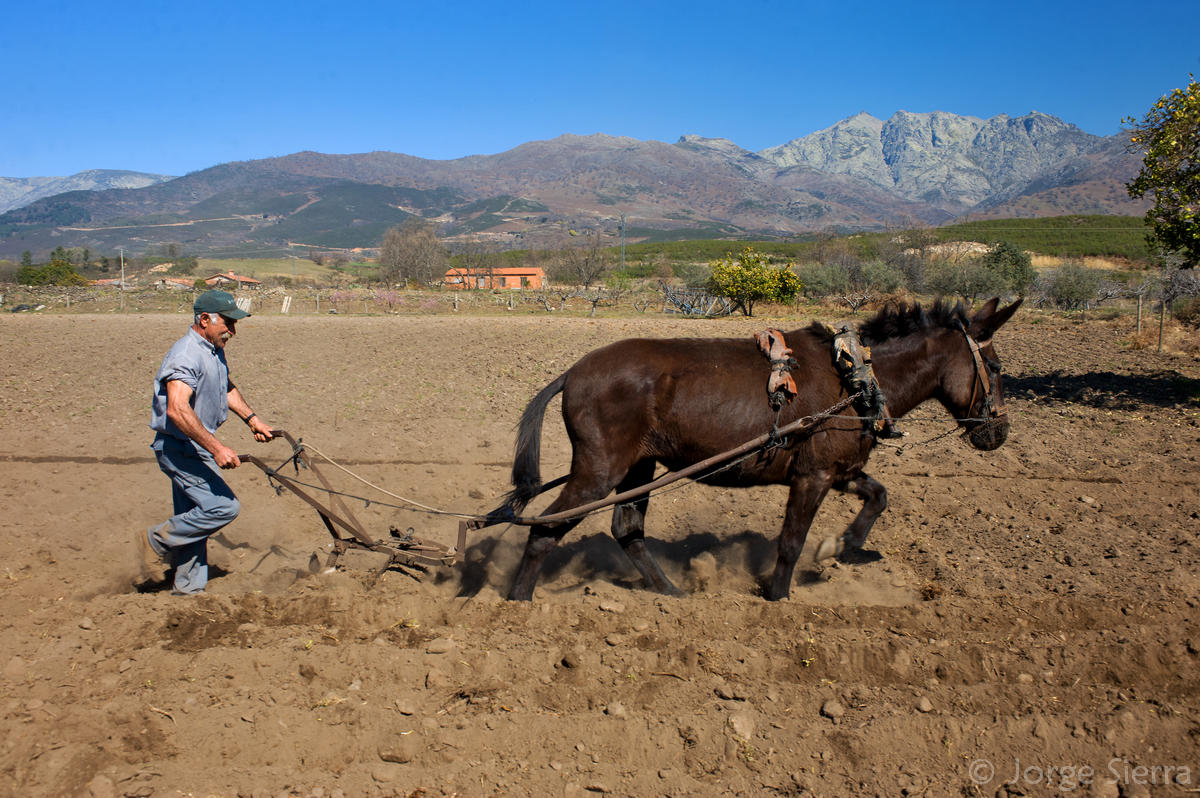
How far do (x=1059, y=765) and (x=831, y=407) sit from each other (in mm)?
2534

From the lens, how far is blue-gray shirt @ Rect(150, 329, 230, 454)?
186 inches

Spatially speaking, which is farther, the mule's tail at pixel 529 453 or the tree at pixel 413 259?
the tree at pixel 413 259

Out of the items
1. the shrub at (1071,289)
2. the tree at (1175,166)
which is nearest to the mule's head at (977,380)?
the tree at (1175,166)

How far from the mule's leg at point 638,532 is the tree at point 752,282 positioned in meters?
27.7

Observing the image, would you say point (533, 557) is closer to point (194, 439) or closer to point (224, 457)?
point (224, 457)

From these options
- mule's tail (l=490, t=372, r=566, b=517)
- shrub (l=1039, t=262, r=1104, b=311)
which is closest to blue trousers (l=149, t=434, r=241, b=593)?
mule's tail (l=490, t=372, r=566, b=517)

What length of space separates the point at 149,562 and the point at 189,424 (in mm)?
1299

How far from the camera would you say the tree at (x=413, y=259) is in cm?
7788

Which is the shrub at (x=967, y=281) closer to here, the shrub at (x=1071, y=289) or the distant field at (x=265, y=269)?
the shrub at (x=1071, y=289)

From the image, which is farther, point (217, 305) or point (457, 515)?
point (457, 515)

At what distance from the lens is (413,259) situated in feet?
260

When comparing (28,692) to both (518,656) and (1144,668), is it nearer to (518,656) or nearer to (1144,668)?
(518,656)

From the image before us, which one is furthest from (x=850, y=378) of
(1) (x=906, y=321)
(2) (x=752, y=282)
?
(2) (x=752, y=282)

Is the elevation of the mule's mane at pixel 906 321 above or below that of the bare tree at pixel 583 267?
below
